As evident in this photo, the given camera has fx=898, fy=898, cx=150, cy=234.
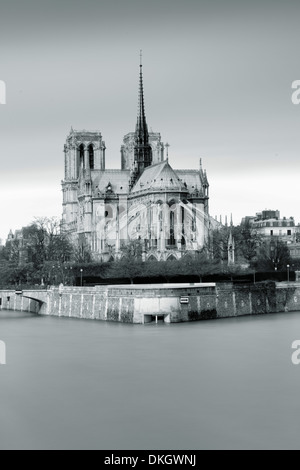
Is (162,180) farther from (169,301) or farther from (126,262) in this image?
(169,301)

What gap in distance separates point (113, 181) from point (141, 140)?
401 cm

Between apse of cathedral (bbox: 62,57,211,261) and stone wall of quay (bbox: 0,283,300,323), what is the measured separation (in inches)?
851

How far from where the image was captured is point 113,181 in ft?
239

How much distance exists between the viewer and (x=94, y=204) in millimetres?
71125

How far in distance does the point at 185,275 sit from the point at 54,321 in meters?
9.07

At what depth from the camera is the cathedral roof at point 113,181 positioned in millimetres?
72312

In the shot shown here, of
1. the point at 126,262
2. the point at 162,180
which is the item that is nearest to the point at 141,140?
the point at 162,180

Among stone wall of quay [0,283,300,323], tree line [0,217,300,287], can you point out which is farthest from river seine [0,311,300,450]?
tree line [0,217,300,287]

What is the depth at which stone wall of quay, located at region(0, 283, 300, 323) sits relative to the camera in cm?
3189

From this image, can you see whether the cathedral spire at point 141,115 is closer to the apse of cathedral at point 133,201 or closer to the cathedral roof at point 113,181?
the apse of cathedral at point 133,201

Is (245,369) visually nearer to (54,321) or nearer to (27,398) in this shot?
(27,398)

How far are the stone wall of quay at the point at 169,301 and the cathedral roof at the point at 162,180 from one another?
26.4 m

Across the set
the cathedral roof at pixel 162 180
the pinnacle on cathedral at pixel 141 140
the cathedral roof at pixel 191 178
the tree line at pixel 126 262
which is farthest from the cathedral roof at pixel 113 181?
the tree line at pixel 126 262
